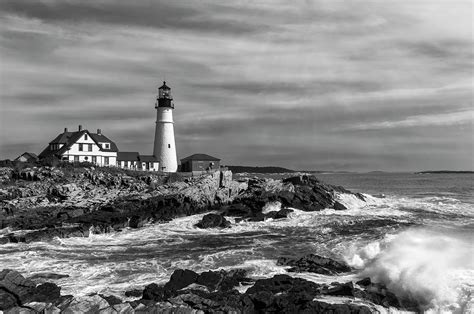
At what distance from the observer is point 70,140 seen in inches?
1729

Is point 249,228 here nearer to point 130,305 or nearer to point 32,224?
point 32,224

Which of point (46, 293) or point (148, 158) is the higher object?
point (148, 158)

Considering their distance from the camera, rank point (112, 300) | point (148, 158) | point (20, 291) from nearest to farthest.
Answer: point (112, 300) → point (20, 291) → point (148, 158)

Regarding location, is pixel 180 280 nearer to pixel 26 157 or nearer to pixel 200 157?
pixel 200 157

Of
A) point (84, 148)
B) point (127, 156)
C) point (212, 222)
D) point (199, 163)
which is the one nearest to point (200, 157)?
point (199, 163)

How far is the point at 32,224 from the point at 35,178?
9521 mm

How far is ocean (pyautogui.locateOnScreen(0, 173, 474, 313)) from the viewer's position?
13.7 metres

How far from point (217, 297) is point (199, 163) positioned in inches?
1344

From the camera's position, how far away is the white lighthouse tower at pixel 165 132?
44969 millimetres

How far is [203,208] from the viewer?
3238cm

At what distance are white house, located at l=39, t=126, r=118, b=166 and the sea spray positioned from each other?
102ft

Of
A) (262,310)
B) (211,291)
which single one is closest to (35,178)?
(211,291)

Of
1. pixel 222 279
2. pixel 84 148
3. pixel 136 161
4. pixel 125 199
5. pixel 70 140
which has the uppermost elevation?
pixel 70 140

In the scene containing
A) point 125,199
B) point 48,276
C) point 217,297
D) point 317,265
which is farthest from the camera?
point 125,199
